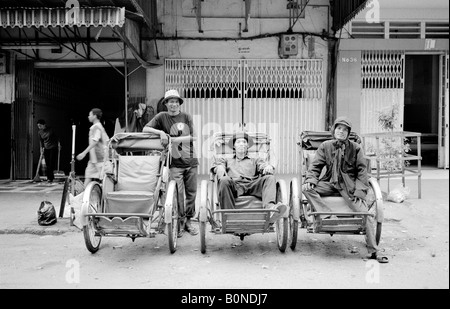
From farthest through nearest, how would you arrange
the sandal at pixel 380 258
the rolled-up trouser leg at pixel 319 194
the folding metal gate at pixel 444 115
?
1. the folding metal gate at pixel 444 115
2. the rolled-up trouser leg at pixel 319 194
3. the sandal at pixel 380 258

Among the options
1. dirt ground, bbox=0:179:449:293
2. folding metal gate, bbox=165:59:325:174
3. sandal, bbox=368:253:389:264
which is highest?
folding metal gate, bbox=165:59:325:174

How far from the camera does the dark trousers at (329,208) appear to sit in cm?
552

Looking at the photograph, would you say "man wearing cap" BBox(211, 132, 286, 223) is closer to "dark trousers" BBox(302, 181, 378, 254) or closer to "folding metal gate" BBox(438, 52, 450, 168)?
"dark trousers" BBox(302, 181, 378, 254)

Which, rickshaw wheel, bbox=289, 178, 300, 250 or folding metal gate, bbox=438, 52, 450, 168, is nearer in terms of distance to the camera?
rickshaw wheel, bbox=289, 178, 300, 250

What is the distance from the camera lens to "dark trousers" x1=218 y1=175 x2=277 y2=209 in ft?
19.0

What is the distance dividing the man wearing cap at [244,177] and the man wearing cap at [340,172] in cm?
49

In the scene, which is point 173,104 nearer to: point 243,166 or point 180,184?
point 180,184

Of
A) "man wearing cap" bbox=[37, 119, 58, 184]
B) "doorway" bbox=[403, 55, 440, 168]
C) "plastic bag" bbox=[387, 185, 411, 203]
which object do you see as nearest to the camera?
"plastic bag" bbox=[387, 185, 411, 203]

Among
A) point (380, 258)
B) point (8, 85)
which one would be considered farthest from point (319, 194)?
point (8, 85)

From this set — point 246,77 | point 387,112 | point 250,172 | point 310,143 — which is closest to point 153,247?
point 250,172


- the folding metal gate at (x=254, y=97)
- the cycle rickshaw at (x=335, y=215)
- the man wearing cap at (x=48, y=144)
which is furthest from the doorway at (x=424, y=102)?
the man wearing cap at (x=48, y=144)

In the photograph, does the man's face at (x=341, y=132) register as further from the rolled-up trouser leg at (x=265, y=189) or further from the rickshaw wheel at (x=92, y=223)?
the rickshaw wheel at (x=92, y=223)

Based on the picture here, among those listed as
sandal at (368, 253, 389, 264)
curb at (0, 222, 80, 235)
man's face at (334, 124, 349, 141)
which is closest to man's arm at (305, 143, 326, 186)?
man's face at (334, 124, 349, 141)

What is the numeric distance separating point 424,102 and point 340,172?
38.6 ft
